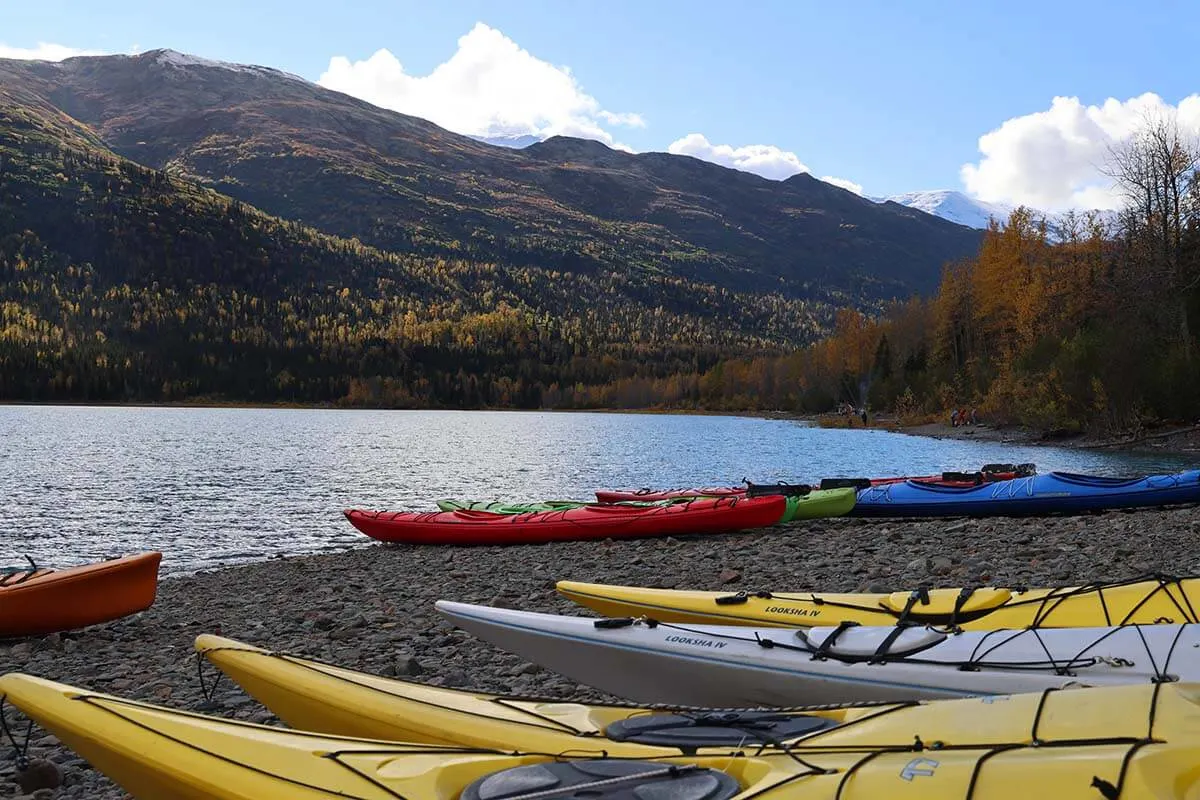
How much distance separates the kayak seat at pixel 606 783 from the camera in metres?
3.40

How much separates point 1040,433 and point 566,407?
392 ft

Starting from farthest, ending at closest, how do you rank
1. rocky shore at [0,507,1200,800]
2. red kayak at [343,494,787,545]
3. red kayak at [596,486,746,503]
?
red kayak at [596,486,746,503] → red kayak at [343,494,787,545] → rocky shore at [0,507,1200,800]

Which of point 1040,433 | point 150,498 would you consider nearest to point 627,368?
point 1040,433

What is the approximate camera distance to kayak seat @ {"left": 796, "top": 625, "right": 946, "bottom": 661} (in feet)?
19.2

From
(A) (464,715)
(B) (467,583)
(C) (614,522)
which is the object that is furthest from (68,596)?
(C) (614,522)

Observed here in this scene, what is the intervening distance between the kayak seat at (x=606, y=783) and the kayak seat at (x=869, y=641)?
2.64 metres

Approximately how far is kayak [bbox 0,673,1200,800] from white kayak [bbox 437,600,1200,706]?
1689mm

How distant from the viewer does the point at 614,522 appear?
1744 centimetres

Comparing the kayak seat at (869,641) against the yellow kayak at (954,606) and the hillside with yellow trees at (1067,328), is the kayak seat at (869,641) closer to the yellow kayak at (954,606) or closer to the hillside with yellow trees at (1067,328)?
the yellow kayak at (954,606)

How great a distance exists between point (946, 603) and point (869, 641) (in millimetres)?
1445

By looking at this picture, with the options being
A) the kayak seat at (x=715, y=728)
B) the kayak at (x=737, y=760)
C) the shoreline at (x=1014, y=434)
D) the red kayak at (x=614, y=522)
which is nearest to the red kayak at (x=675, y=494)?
the red kayak at (x=614, y=522)

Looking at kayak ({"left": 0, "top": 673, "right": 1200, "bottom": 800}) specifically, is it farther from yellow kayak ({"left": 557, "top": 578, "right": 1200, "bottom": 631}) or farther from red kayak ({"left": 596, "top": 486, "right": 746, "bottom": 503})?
red kayak ({"left": 596, "top": 486, "right": 746, "bottom": 503})

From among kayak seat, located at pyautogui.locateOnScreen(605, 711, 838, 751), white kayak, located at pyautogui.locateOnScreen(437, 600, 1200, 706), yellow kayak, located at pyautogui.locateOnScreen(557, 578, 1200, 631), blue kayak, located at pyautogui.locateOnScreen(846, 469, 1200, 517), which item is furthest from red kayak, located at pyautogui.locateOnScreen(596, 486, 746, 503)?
kayak seat, located at pyautogui.locateOnScreen(605, 711, 838, 751)

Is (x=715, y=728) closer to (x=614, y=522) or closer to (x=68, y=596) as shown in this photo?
(x=68, y=596)
